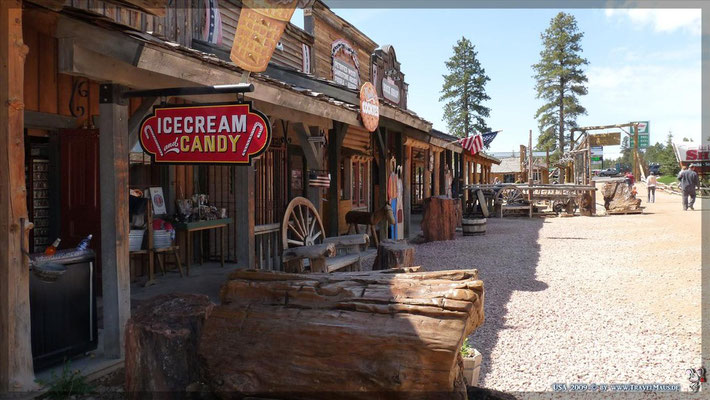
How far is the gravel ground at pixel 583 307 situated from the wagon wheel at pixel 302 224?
2383mm

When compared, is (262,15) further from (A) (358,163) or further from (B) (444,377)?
(A) (358,163)

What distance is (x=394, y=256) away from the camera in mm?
7023

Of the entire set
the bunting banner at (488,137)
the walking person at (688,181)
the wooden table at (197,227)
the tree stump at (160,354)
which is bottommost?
the tree stump at (160,354)

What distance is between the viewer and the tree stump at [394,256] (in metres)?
7.02

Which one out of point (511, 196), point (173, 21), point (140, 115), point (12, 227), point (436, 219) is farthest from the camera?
point (511, 196)

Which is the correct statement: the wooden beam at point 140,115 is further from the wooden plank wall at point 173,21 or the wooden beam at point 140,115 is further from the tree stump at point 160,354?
the wooden plank wall at point 173,21

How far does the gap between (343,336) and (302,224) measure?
4157 mm

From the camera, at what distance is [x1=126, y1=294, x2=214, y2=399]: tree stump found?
10.1ft

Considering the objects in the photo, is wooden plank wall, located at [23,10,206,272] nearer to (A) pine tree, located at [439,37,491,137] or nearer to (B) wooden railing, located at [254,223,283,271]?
(B) wooden railing, located at [254,223,283,271]

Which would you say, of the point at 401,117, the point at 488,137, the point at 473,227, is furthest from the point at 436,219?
the point at 488,137

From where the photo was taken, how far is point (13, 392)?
3338 millimetres

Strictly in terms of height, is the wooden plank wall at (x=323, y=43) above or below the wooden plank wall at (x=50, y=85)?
above

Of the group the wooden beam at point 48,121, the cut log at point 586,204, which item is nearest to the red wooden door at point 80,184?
the wooden beam at point 48,121

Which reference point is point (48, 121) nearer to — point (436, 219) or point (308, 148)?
point (308, 148)
